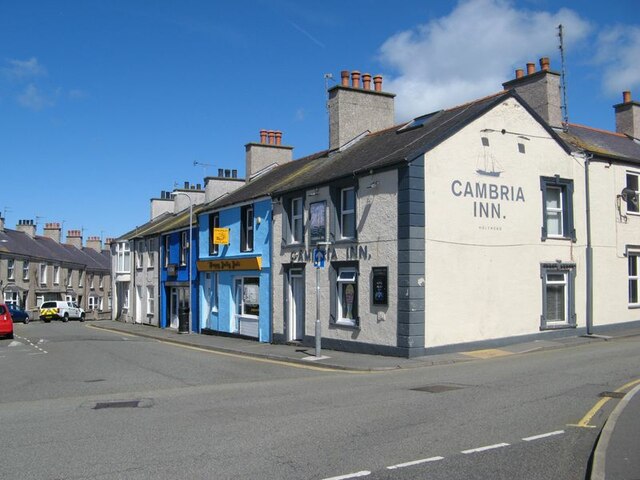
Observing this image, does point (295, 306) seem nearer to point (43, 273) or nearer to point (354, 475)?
point (354, 475)

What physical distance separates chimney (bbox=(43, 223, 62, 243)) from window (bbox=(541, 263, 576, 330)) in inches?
2488

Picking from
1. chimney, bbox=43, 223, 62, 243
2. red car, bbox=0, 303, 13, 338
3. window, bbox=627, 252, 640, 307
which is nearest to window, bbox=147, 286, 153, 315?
red car, bbox=0, 303, 13, 338

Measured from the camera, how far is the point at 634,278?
22500 millimetres

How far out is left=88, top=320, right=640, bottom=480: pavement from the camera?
630cm

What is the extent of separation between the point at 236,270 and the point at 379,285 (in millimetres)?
9717

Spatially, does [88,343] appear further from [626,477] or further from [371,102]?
[626,477]

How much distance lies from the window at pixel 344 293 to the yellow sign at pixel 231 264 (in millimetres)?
5162

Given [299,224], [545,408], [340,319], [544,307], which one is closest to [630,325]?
[544,307]

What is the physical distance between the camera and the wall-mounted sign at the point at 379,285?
17.5 m

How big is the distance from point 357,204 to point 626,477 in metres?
13.6

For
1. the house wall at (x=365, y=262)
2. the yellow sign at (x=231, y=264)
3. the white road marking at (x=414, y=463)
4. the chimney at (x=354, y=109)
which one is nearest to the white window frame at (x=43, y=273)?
the yellow sign at (x=231, y=264)

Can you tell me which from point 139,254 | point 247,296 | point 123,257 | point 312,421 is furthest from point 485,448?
point 123,257

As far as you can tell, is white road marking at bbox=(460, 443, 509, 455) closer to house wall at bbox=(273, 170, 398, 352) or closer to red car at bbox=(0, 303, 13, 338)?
house wall at bbox=(273, 170, 398, 352)

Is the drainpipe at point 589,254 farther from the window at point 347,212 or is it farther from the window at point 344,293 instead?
the window at point 347,212
